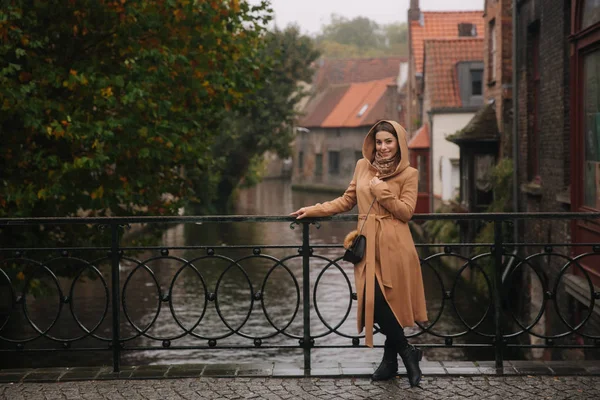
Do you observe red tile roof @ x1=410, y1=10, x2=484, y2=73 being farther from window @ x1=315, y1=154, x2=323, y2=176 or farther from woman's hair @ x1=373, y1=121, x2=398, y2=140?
woman's hair @ x1=373, y1=121, x2=398, y2=140

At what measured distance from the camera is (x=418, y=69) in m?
41.1

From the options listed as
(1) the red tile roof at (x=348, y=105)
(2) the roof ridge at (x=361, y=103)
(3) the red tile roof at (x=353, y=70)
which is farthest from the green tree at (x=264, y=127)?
(3) the red tile roof at (x=353, y=70)

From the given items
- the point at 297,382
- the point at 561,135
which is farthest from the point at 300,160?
the point at 297,382

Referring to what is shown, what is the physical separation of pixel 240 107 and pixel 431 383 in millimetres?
10566

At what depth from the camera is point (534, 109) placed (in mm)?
17000

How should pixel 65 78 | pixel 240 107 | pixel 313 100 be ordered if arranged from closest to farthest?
pixel 65 78
pixel 240 107
pixel 313 100

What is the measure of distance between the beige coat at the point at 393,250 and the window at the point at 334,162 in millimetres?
61587

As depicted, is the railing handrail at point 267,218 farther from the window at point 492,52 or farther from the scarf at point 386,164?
the window at point 492,52

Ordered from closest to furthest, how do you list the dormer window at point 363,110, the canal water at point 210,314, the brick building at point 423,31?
the canal water at point 210,314
the brick building at point 423,31
the dormer window at point 363,110

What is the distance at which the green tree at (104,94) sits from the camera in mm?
12078

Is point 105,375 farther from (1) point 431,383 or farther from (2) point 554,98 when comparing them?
(2) point 554,98

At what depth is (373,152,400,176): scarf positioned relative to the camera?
19.5ft

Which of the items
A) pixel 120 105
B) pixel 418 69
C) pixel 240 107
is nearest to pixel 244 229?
pixel 418 69

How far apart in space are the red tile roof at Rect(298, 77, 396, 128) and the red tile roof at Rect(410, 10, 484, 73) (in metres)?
18.3
